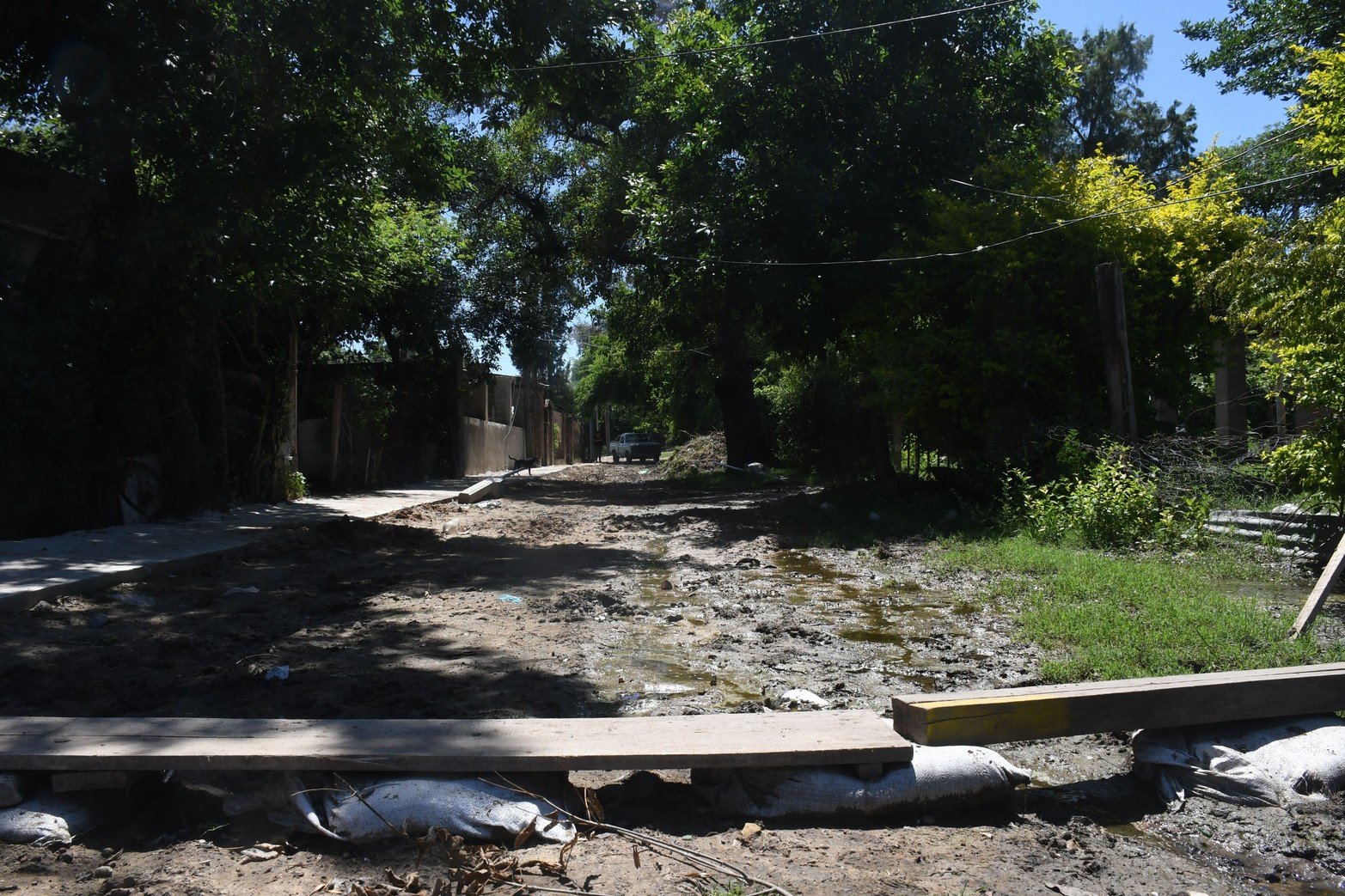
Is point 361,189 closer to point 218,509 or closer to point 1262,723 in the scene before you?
point 218,509

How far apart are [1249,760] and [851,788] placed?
1729 mm

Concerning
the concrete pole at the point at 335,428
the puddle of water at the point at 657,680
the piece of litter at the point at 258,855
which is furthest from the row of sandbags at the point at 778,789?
the concrete pole at the point at 335,428

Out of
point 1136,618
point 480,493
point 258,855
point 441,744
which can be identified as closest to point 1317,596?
point 1136,618

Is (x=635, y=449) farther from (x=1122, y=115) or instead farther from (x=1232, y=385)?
(x=1232, y=385)

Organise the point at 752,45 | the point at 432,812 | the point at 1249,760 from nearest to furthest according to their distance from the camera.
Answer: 1. the point at 432,812
2. the point at 1249,760
3. the point at 752,45

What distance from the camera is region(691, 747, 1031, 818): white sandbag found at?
377cm

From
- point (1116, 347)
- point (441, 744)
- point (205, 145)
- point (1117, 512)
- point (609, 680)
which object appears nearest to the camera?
point (441, 744)

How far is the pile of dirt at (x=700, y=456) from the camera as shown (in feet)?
103

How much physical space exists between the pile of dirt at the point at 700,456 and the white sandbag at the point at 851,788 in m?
26.4

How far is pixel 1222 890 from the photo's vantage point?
10.8 feet

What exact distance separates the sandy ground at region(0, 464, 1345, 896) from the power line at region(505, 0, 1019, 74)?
6.30m

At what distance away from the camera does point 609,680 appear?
597cm

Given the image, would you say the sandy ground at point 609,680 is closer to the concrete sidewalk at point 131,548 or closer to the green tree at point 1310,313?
the concrete sidewalk at point 131,548

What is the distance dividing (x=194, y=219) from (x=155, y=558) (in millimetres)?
4102
